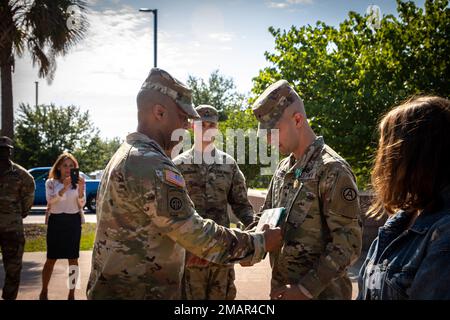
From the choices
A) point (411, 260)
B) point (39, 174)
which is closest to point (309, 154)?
point (411, 260)

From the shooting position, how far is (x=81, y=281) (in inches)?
264

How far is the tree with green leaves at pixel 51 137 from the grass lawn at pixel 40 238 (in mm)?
17966

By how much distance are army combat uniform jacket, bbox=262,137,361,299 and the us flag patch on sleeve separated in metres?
0.75

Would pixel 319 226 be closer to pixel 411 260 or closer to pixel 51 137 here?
pixel 411 260

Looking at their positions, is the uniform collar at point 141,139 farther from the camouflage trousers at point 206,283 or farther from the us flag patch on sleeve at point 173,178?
the camouflage trousers at point 206,283

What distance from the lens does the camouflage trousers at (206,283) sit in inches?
158

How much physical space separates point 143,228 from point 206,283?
6.02 ft

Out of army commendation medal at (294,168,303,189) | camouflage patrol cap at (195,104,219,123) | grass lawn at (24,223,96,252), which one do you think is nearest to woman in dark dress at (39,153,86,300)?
camouflage patrol cap at (195,104,219,123)

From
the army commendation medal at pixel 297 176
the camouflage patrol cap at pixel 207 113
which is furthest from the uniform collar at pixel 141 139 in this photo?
the camouflage patrol cap at pixel 207 113

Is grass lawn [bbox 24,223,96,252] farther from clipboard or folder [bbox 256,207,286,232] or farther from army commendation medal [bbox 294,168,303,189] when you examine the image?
army commendation medal [bbox 294,168,303,189]

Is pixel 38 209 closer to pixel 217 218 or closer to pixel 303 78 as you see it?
pixel 303 78

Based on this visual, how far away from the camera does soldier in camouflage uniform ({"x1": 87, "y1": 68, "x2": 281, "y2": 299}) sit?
94.0 inches

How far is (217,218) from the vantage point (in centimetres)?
438
